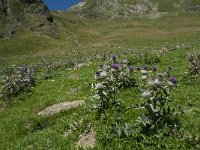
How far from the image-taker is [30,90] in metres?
24.7

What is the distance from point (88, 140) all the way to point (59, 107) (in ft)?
19.5

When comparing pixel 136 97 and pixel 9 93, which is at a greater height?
pixel 136 97

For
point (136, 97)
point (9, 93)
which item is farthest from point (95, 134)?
point (9, 93)

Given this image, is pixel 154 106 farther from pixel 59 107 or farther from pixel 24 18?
pixel 24 18

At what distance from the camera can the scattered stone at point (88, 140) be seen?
13288 mm

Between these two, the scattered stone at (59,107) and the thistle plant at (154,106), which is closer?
the thistle plant at (154,106)

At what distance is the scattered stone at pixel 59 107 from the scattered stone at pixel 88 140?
4.49 metres

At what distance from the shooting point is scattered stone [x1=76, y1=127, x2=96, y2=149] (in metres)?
13.3

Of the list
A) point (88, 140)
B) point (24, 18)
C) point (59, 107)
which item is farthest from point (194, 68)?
point (24, 18)

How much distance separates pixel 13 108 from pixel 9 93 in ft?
8.03

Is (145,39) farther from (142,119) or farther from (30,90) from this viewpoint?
(142,119)

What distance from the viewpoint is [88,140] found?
1366 cm

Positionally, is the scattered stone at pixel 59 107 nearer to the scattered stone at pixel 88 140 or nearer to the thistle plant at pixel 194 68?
the scattered stone at pixel 88 140

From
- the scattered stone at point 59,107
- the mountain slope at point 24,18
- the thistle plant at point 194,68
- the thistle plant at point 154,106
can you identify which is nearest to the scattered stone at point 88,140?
the thistle plant at point 154,106
